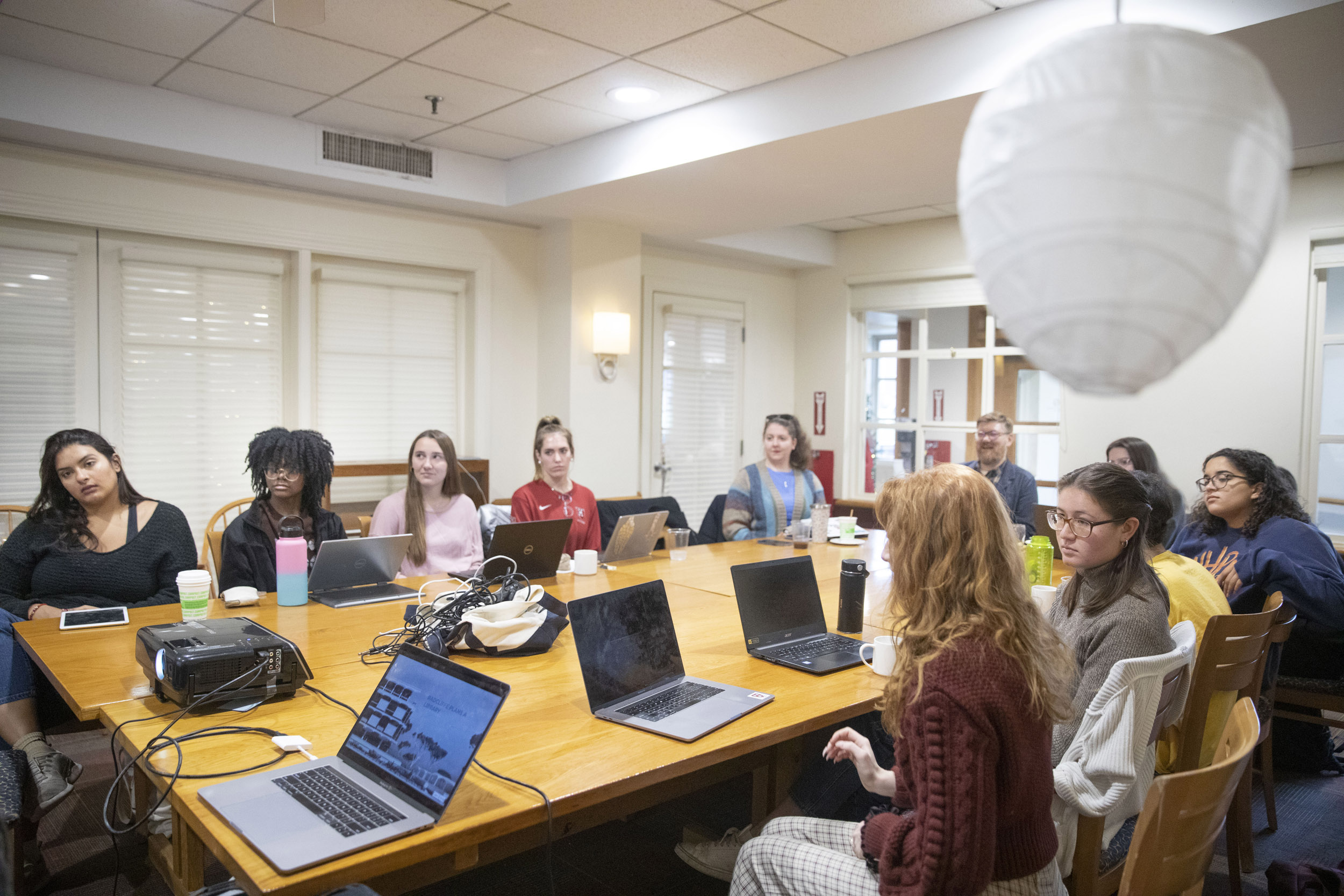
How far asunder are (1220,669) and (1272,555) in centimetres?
100

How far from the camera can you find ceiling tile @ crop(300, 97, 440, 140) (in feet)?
13.7

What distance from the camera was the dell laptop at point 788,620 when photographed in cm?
219

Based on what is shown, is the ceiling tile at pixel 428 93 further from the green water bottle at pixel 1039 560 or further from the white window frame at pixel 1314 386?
the white window frame at pixel 1314 386

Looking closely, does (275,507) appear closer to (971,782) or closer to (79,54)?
(79,54)

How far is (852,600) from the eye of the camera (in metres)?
2.46

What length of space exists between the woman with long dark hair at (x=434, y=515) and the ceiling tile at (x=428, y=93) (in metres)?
1.53

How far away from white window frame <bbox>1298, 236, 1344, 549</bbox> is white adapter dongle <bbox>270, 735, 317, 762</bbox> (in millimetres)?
5097

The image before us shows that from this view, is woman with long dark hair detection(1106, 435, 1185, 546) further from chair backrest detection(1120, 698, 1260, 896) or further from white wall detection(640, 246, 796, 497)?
white wall detection(640, 246, 796, 497)

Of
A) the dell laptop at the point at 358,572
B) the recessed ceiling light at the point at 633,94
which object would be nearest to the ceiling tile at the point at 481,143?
the recessed ceiling light at the point at 633,94

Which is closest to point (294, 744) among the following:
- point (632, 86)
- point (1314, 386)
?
point (632, 86)

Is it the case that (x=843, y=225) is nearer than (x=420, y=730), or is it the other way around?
(x=420, y=730)

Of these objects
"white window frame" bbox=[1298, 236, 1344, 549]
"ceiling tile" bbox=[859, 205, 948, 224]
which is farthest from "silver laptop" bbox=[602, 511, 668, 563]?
"white window frame" bbox=[1298, 236, 1344, 549]

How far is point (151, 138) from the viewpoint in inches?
157

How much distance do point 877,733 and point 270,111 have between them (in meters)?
3.97
